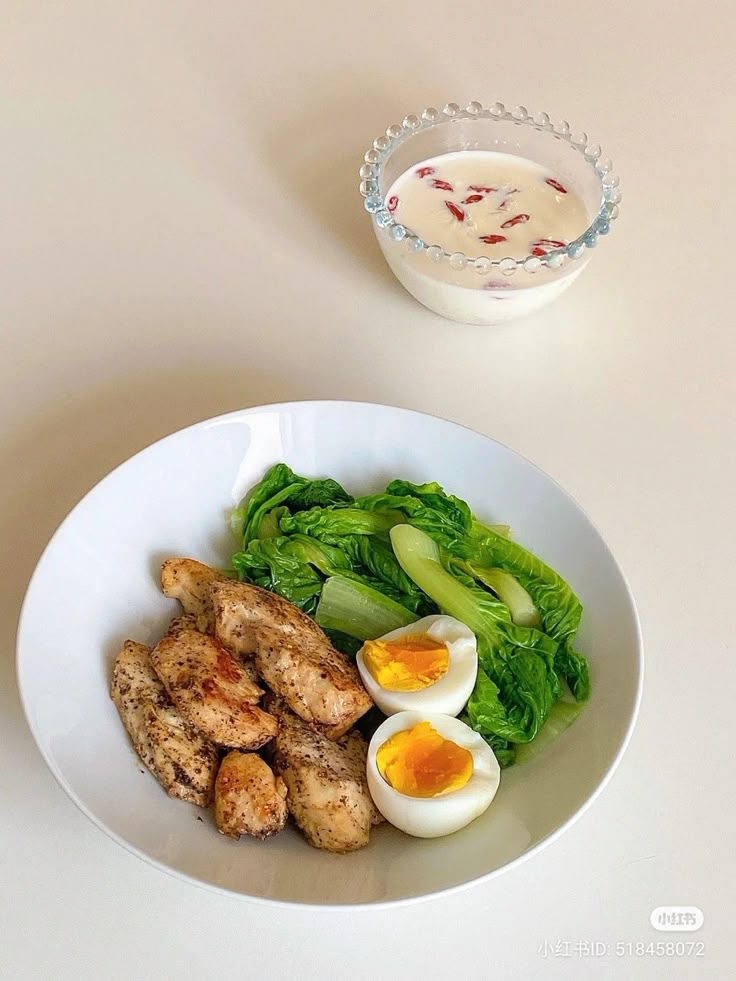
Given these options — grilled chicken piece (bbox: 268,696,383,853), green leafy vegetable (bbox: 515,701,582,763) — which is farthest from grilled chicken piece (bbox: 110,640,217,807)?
green leafy vegetable (bbox: 515,701,582,763)

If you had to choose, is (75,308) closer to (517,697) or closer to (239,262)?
(239,262)

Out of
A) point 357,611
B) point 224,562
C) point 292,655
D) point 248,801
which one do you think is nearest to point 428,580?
point 357,611

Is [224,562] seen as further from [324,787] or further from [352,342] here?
[352,342]

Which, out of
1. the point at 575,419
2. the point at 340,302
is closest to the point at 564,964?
the point at 575,419

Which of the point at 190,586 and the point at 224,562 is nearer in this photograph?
the point at 190,586

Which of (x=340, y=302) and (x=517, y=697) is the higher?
(x=340, y=302)

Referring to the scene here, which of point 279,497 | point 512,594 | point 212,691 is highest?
point 279,497

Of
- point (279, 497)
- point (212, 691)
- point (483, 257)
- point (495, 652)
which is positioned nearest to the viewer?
point (212, 691)

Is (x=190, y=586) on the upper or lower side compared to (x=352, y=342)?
lower
